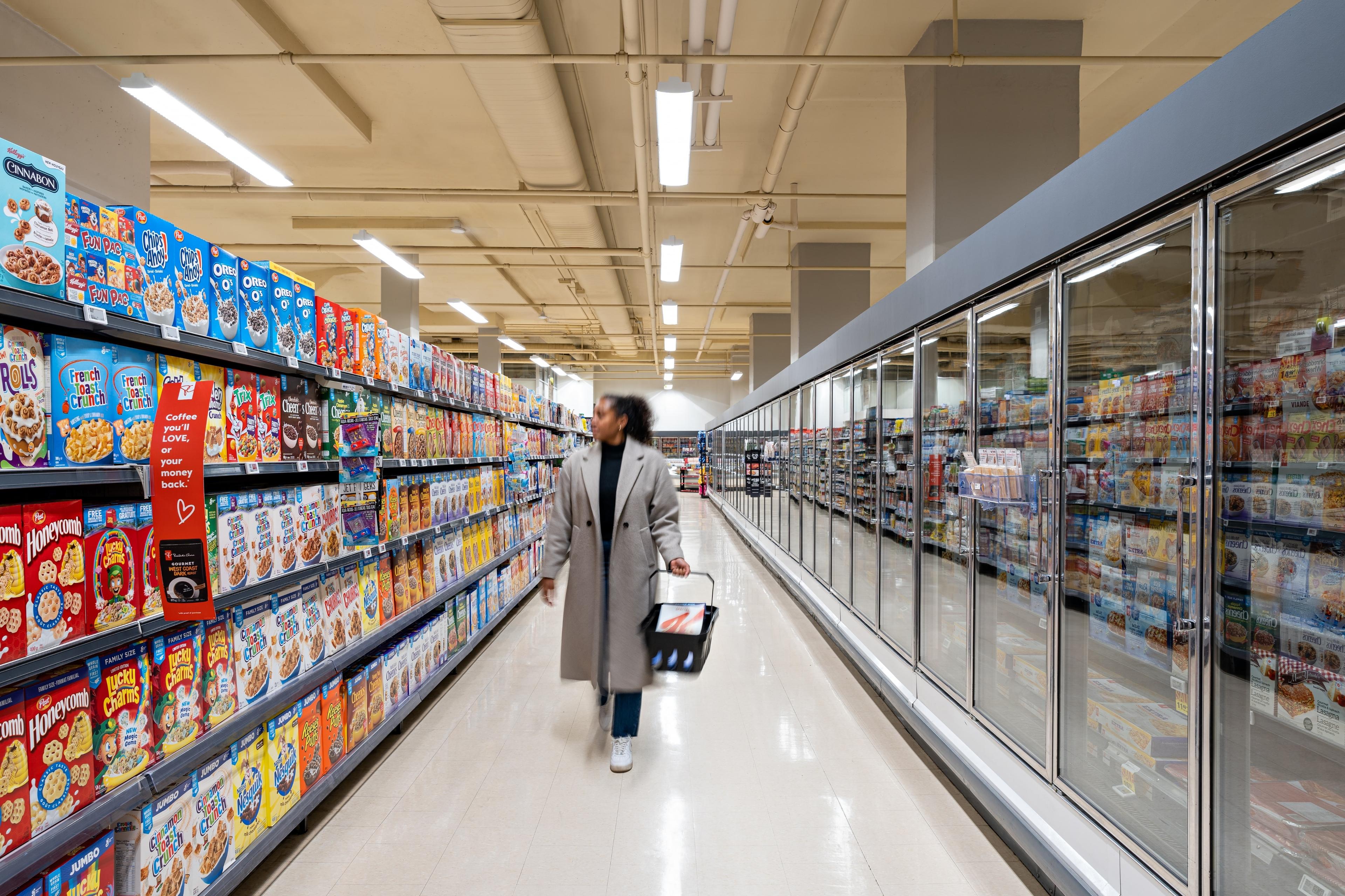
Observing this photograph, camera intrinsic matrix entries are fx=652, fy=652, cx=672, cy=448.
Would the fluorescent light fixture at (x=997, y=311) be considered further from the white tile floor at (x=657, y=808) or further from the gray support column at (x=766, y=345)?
the gray support column at (x=766, y=345)

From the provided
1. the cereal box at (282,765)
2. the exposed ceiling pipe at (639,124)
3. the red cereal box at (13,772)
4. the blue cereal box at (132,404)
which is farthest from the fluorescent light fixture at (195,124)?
the red cereal box at (13,772)

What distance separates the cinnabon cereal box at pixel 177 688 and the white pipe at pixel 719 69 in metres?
4.33

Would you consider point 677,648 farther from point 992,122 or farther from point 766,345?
point 766,345

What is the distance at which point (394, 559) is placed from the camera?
11.7ft

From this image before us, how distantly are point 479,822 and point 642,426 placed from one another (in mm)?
1895

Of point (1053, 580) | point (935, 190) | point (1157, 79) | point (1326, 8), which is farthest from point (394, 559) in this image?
point (1157, 79)

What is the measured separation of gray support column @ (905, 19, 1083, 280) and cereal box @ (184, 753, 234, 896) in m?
4.97

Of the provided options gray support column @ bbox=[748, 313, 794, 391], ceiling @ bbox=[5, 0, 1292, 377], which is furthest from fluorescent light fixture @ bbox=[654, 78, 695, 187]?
gray support column @ bbox=[748, 313, 794, 391]

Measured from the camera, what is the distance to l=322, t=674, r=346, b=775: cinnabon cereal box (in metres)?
2.74

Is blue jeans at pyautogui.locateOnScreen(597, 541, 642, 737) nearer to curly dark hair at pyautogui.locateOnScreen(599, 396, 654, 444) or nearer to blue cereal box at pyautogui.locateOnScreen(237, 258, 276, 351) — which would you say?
curly dark hair at pyautogui.locateOnScreen(599, 396, 654, 444)

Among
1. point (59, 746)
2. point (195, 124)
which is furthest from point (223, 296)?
point (195, 124)

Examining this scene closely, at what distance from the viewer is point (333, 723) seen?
2807 millimetres

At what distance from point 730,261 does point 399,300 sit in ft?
17.6

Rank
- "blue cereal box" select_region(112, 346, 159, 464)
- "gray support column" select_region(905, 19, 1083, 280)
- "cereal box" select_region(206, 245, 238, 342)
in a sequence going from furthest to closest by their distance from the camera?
"gray support column" select_region(905, 19, 1083, 280) < "cereal box" select_region(206, 245, 238, 342) < "blue cereal box" select_region(112, 346, 159, 464)
